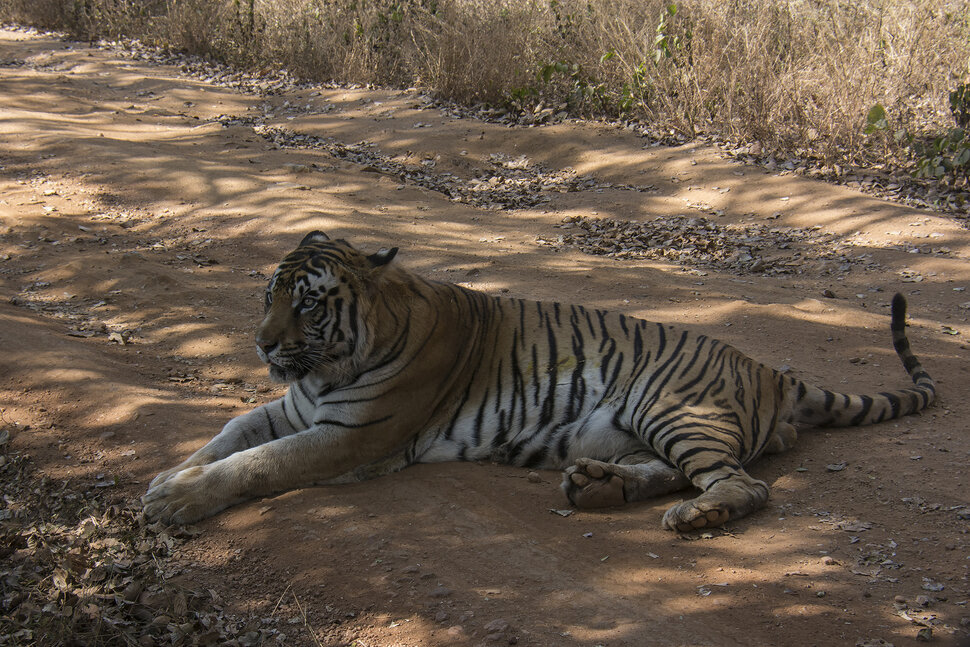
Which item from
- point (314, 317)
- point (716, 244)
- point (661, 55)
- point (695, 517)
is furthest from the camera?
point (661, 55)

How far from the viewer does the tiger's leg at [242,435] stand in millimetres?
3916

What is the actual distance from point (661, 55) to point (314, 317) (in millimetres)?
8842

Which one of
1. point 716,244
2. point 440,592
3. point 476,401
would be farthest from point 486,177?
point 440,592

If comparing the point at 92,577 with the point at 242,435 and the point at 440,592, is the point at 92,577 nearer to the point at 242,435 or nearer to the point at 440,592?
the point at 242,435

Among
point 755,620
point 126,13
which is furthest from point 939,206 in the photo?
point 126,13

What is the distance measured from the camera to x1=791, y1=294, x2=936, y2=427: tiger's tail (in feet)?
14.6

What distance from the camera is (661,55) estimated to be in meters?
11.3

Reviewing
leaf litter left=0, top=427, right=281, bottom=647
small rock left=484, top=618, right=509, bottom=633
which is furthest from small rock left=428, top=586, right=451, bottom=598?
leaf litter left=0, top=427, right=281, bottom=647

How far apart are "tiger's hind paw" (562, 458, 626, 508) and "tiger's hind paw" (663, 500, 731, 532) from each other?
0.30 metres

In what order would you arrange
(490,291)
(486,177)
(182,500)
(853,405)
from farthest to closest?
1. (486,177)
2. (490,291)
3. (853,405)
4. (182,500)

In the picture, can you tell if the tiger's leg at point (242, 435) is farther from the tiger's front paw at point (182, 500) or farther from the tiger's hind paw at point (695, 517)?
the tiger's hind paw at point (695, 517)

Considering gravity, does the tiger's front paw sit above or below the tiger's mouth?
below

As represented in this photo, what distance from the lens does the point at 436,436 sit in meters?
4.16

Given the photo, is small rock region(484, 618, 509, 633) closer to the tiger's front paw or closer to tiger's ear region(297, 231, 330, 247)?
the tiger's front paw
